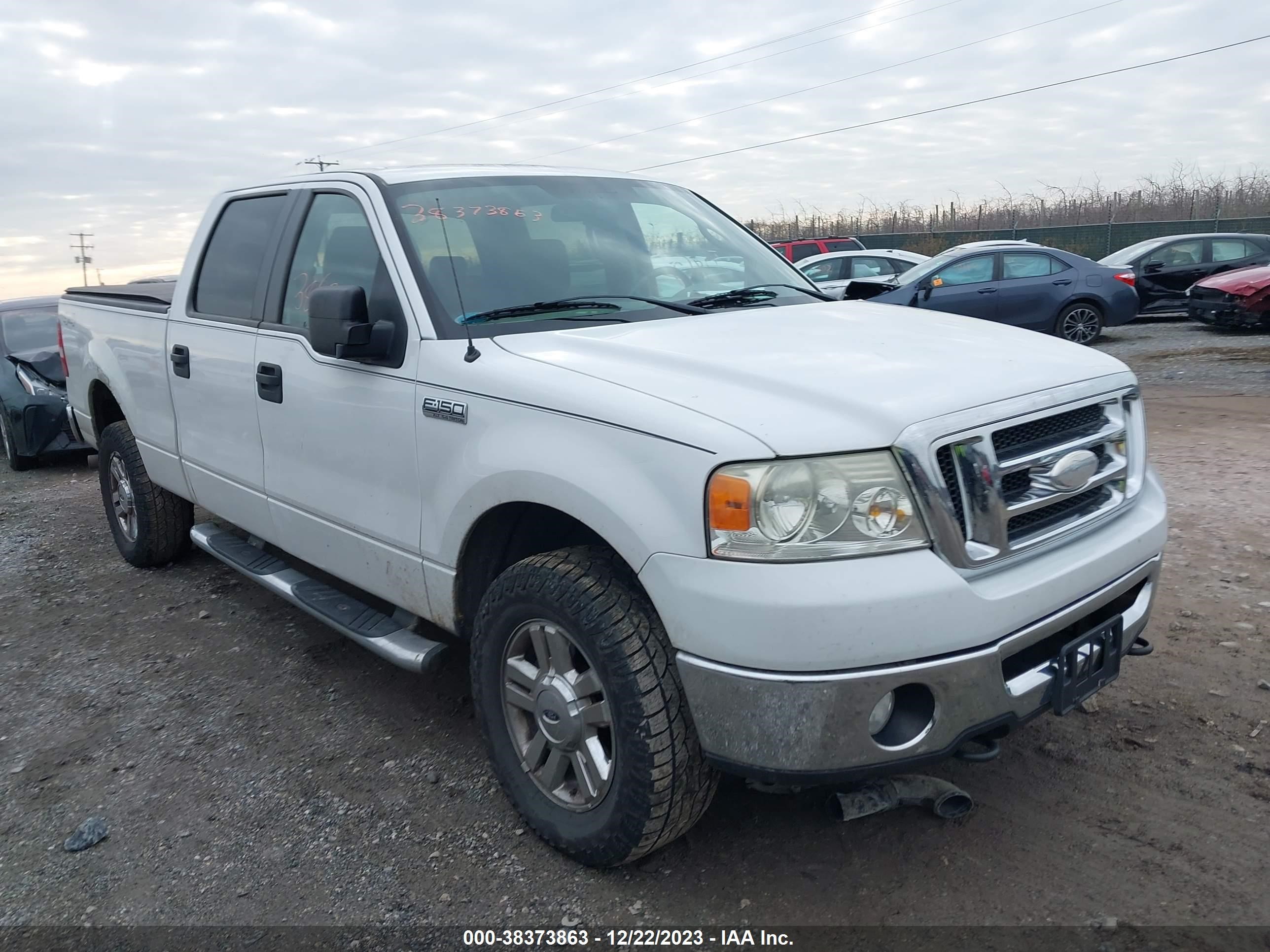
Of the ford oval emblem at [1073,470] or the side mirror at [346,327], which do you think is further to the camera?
the side mirror at [346,327]

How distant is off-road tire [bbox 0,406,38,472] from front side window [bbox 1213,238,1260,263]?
17276 mm

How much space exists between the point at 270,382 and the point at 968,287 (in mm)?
11768

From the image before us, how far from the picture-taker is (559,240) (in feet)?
11.8

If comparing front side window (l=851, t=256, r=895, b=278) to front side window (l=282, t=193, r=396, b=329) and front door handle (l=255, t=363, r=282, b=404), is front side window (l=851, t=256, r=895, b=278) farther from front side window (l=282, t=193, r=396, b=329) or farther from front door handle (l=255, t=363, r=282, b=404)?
front door handle (l=255, t=363, r=282, b=404)

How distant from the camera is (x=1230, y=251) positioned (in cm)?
1694

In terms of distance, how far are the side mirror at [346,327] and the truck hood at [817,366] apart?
439 mm

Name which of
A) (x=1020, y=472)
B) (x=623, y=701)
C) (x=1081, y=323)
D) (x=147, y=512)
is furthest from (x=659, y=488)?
(x=1081, y=323)

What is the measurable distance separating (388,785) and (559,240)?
1.95 meters

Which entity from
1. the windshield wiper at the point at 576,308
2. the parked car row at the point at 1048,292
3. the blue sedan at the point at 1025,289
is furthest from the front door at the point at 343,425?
the blue sedan at the point at 1025,289

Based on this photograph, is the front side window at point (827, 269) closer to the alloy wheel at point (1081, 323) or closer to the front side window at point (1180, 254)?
the alloy wheel at point (1081, 323)

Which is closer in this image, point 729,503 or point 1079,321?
point 729,503

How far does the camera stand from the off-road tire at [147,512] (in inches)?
213

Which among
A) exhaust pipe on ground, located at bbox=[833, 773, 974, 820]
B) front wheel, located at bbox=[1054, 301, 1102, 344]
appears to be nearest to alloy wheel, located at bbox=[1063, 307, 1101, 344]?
front wheel, located at bbox=[1054, 301, 1102, 344]

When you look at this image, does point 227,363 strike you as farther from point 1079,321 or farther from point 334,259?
point 1079,321
